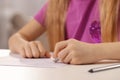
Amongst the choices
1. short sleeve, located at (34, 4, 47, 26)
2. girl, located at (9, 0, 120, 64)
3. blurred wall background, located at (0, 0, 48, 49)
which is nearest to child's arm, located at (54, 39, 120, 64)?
girl, located at (9, 0, 120, 64)

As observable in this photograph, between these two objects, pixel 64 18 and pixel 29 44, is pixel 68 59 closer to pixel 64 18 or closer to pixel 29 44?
pixel 29 44

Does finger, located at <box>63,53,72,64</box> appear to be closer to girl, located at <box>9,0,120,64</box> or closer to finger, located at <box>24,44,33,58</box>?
girl, located at <box>9,0,120,64</box>

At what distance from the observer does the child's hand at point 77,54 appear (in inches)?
26.2

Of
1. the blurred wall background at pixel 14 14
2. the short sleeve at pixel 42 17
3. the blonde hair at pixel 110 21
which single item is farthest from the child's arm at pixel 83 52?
the blurred wall background at pixel 14 14

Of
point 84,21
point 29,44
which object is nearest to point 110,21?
point 84,21

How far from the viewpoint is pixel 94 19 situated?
102 centimetres

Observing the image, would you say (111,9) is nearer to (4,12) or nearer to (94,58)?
(94,58)

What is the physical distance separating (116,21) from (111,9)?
45 millimetres

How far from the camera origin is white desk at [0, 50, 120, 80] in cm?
54

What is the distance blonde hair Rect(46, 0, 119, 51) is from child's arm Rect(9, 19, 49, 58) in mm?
73

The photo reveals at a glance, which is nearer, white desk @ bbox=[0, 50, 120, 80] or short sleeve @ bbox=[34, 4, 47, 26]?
white desk @ bbox=[0, 50, 120, 80]

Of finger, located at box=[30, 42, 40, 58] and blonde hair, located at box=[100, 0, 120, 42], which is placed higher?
blonde hair, located at box=[100, 0, 120, 42]

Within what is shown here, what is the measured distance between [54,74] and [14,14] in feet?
3.69

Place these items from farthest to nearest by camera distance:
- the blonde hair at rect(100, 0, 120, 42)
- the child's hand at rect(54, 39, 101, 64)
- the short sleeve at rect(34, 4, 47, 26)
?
1. the short sleeve at rect(34, 4, 47, 26)
2. the blonde hair at rect(100, 0, 120, 42)
3. the child's hand at rect(54, 39, 101, 64)
